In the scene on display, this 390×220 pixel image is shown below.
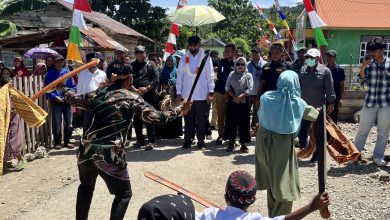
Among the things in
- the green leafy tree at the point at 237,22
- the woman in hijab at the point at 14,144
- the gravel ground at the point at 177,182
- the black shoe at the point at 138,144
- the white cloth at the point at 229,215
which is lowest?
the gravel ground at the point at 177,182

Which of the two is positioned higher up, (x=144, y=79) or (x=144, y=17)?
(x=144, y=17)

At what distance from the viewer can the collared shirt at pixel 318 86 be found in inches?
277

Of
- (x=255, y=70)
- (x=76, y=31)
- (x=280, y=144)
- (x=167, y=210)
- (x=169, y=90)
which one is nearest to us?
(x=167, y=210)

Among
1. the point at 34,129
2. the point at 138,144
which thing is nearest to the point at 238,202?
the point at 138,144

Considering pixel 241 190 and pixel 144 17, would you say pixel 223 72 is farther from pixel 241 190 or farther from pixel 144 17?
pixel 144 17

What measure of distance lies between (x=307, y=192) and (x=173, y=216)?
3.98 metres

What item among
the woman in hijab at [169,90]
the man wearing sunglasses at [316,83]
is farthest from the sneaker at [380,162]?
the woman in hijab at [169,90]

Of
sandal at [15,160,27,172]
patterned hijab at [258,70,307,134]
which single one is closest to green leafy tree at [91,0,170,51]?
sandal at [15,160,27,172]

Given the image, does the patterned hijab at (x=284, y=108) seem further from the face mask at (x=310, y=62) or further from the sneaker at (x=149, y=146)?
the sneaker at (x=149, y=146)

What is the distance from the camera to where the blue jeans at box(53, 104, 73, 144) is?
8562 mm

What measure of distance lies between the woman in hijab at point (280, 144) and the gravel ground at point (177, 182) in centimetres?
124

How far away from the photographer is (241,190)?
279cm

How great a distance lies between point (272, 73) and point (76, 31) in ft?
10.8

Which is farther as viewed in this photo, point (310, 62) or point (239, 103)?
point (239, 103)
